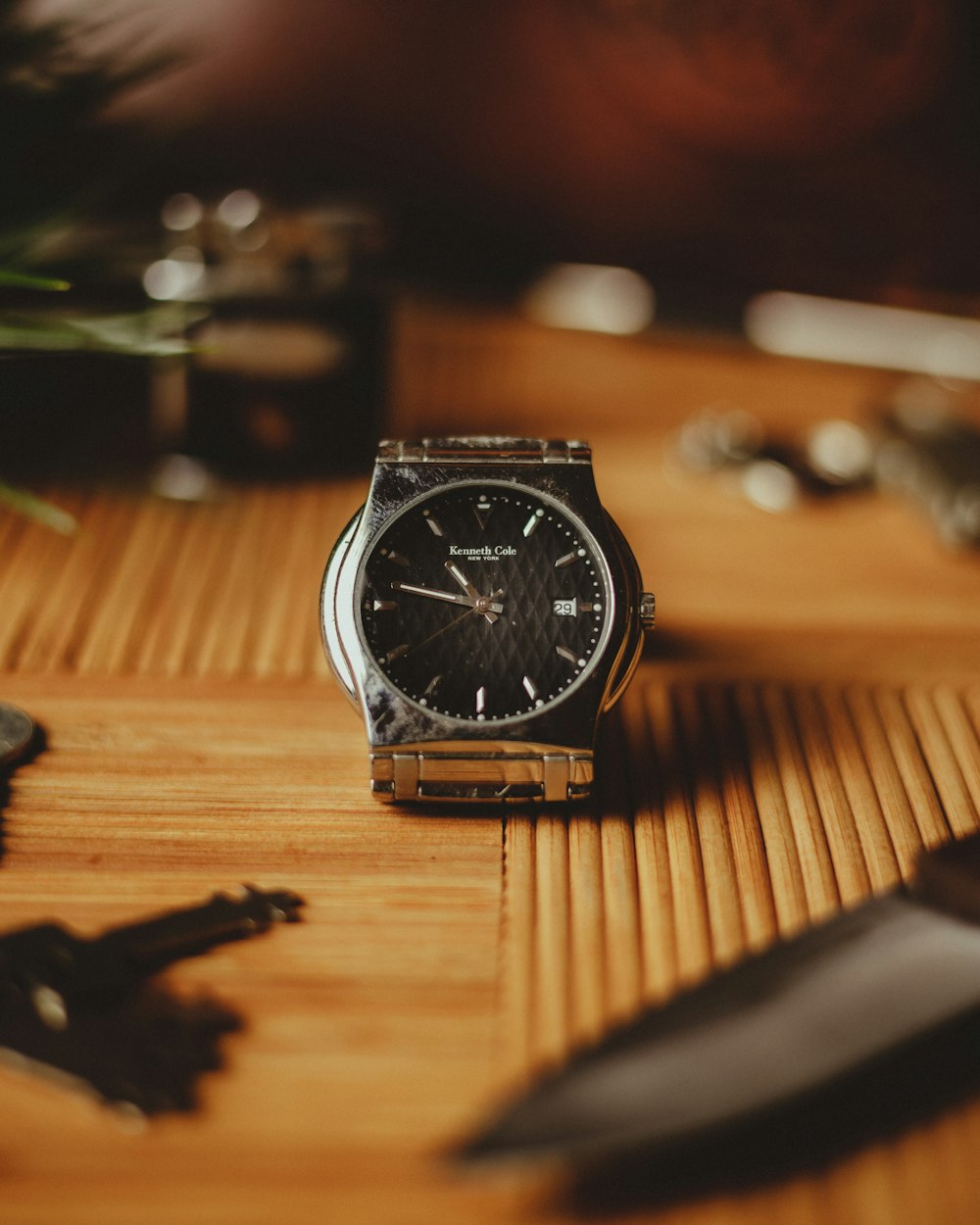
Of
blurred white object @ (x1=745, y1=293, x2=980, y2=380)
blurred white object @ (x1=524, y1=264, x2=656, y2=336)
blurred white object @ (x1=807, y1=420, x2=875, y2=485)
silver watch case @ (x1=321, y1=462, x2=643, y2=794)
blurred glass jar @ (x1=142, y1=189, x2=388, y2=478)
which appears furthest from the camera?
blurred white object @ (x1=524, y1=264, x2=656, y2=336)

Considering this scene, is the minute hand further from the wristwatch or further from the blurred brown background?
the blurred brown background

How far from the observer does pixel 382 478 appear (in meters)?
0.68

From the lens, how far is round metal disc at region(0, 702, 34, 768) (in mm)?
702

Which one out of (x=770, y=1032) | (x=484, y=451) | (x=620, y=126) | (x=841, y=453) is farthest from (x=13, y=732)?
(x=620, y=126)

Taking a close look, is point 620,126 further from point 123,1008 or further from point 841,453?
point 123,1008

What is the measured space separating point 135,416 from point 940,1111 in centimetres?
101

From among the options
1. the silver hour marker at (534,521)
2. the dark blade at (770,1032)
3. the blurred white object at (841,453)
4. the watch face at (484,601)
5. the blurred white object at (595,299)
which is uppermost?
the silver hour marker at (534,521)

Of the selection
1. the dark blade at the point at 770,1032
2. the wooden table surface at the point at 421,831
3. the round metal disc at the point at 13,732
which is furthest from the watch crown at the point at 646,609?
the round metal disc at the point at 13,732

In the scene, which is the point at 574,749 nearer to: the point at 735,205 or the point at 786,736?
the point at 786,736

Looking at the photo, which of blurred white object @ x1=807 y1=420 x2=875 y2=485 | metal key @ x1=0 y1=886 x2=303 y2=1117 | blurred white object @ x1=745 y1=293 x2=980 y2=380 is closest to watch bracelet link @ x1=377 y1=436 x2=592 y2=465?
metal key @ x1=0 y1=886 x2=303 y2=1117

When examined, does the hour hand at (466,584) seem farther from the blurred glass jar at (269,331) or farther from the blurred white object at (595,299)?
the blurred white object at (595,299)

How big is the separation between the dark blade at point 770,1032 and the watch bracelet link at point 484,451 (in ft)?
1.04

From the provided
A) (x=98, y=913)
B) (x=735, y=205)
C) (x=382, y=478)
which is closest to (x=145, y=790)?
(x=98, y=913)

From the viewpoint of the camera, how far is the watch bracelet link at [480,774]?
25.7 inches
